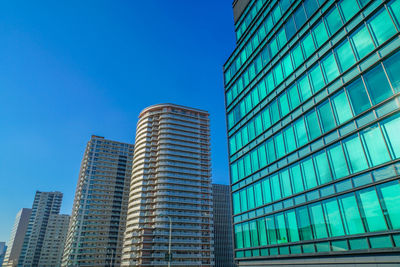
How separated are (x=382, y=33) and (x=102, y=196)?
12609cm

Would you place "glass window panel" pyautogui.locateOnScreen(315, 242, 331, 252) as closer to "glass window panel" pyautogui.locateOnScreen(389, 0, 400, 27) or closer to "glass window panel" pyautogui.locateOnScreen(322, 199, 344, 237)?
"glass window panel" pyautogui.locateOnScreen(322, 199, 344, 237)

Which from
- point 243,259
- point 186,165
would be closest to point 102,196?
point 186,165

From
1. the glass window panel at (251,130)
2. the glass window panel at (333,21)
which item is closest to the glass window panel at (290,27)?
the glass window panel at (333,21)

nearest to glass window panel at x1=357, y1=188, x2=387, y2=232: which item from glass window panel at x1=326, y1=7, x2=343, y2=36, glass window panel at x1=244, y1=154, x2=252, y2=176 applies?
glass window panel at x1=326, y1=7, x2=343, y2=36

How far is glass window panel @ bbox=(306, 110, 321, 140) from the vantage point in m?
20.9

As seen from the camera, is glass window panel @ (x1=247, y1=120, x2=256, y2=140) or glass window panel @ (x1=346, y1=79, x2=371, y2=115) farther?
glass window panel @ (x1=247, y1=120, x2=256, y2=140)

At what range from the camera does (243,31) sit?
36875 millimetres

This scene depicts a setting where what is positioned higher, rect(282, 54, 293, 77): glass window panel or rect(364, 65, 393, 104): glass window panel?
rect(282, 54, 293, 77): glass window panel

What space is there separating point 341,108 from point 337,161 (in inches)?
151

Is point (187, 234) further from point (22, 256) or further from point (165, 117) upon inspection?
point (22, 256)

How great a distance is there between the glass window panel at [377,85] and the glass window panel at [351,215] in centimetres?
641

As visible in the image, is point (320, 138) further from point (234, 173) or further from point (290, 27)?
point (234, 173)

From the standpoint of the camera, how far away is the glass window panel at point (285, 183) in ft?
74.3

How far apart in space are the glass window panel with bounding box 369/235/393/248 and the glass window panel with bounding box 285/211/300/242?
6.20 metres
